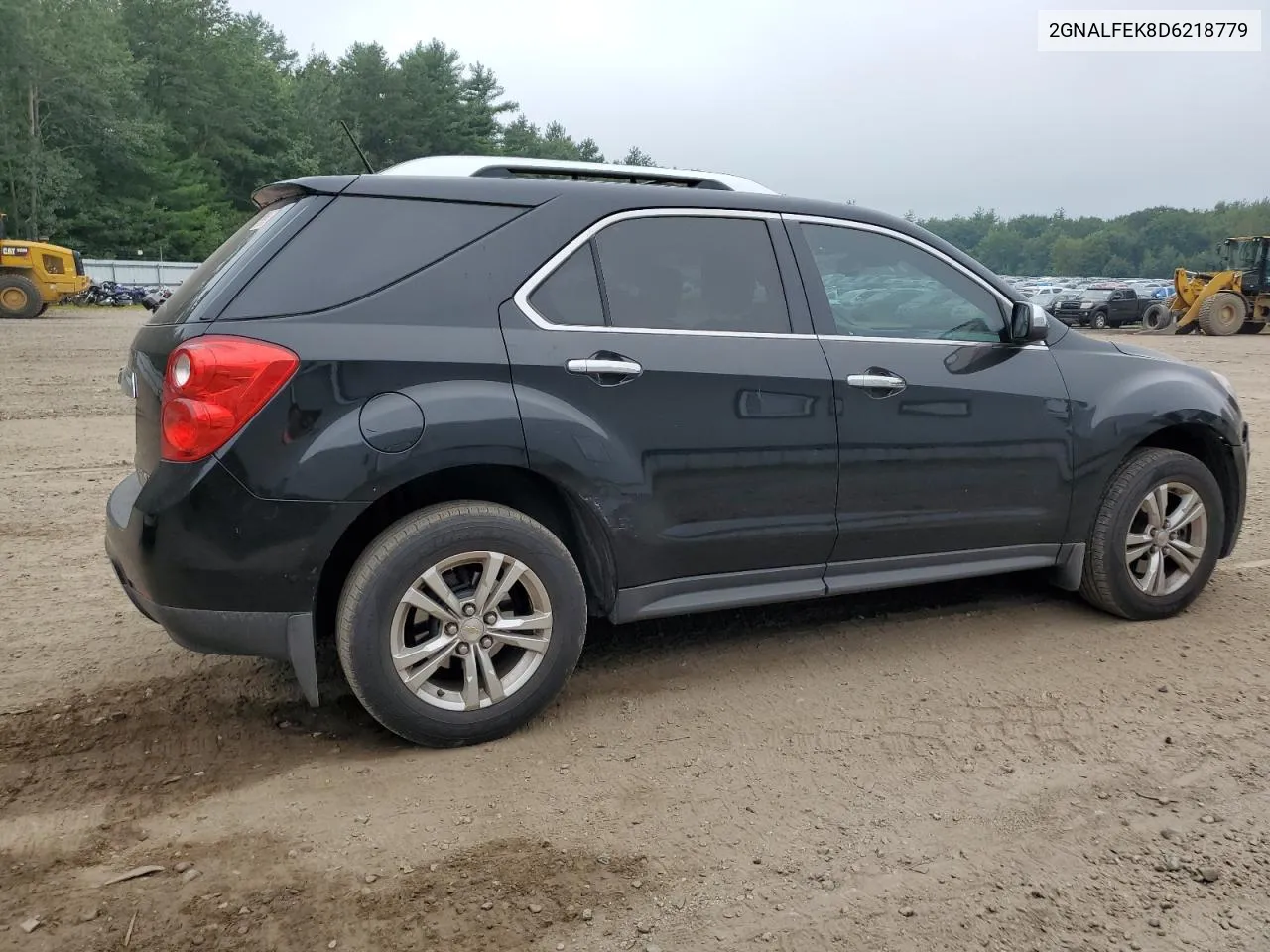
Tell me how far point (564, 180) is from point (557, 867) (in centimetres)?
224

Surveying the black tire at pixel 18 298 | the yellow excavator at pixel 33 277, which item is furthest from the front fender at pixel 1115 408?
the black tire at pixel 18 298

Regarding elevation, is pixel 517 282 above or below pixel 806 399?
above

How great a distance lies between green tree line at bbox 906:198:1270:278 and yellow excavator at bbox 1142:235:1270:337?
74.5 m

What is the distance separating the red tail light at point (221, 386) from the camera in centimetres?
293

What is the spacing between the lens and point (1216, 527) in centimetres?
455

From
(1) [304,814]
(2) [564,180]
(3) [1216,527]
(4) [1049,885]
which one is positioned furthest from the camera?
(3) [1216,527]

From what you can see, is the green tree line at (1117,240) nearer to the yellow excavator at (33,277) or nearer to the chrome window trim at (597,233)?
the yellow excavator at (33,277)

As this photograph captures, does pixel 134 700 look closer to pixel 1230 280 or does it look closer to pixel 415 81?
pixel 1230 280

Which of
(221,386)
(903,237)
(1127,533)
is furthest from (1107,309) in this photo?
(221,386)

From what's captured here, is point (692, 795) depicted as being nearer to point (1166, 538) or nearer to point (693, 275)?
point (693, 275)

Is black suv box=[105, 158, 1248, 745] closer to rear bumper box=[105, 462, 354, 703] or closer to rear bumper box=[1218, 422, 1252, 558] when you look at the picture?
rear bumper box=[105, 462, 354, 703]

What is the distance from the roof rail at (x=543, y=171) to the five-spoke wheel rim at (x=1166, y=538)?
7.20 feet

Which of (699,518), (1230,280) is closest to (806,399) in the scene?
(699,518)

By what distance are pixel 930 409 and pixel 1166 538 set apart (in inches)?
56.5
